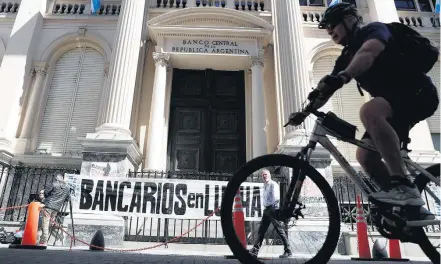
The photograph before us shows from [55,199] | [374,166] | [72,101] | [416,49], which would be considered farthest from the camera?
[72,101]

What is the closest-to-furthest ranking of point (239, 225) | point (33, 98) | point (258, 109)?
point (239, 225) < point (258, 109) < point (33, 98)

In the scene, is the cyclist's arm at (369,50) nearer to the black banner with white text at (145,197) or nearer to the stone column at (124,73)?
the black banner with white text at (145,197)

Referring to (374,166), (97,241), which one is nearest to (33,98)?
(97,241)

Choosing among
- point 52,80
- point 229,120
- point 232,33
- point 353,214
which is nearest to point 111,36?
point 52,80

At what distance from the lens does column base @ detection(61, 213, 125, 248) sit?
768 cm

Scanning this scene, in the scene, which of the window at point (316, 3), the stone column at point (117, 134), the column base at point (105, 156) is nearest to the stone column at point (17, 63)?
the column base at point (105, 156)

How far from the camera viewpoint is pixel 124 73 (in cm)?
1030

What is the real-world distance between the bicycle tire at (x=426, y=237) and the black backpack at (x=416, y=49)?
725 mm

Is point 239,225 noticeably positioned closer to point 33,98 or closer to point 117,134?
point 117,134

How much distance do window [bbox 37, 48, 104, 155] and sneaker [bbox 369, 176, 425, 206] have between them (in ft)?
37.9

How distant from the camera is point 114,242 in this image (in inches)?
303

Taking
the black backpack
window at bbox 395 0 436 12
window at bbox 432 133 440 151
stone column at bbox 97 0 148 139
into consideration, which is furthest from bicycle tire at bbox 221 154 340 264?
window at bbox 395 0 436 12

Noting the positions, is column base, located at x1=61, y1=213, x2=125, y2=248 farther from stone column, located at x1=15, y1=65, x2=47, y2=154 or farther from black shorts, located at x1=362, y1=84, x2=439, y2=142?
black shorts, located at x1=362, y1=84, x2=439, y2=142

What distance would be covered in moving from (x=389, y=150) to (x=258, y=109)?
9373 millimetres
